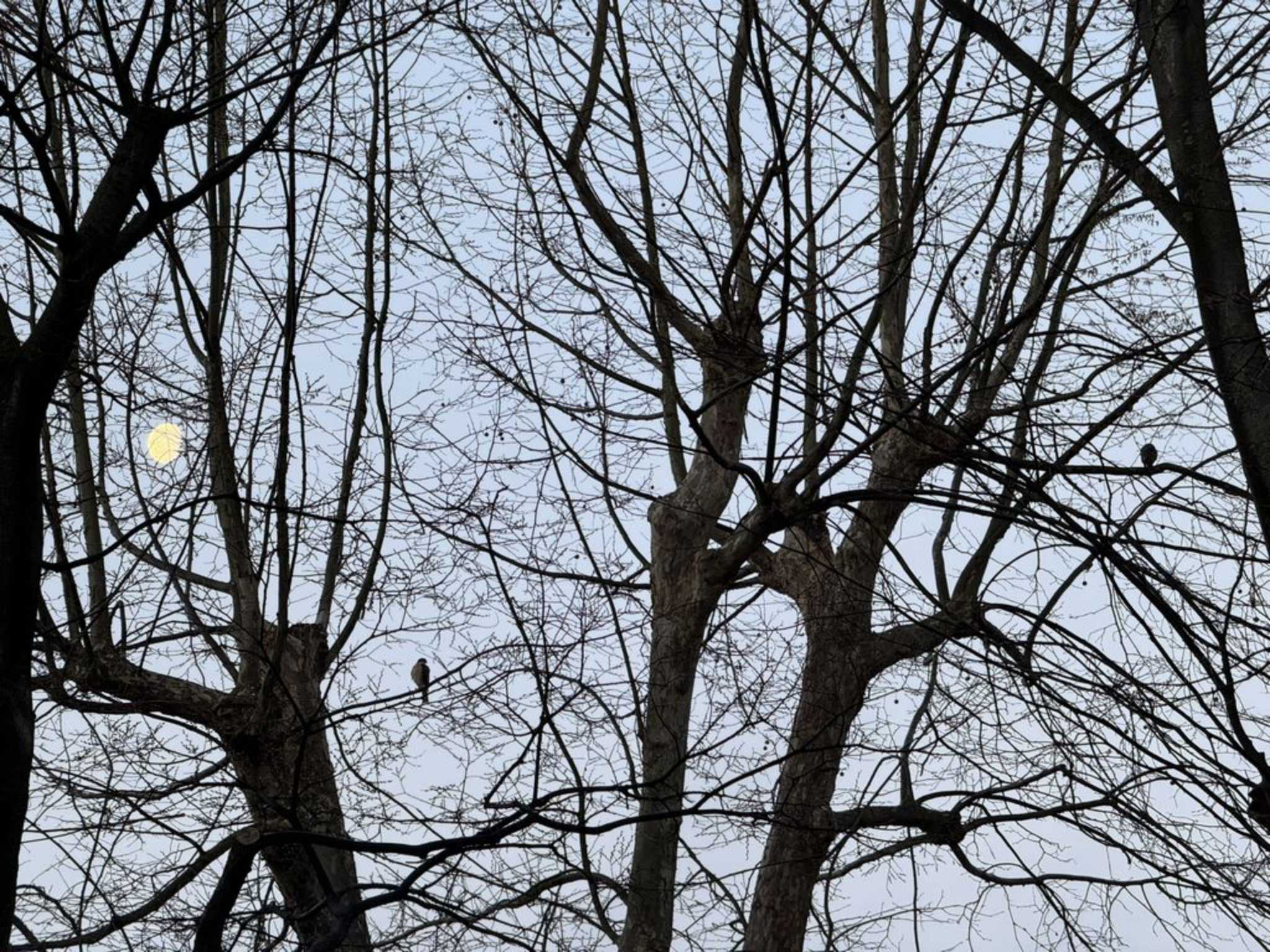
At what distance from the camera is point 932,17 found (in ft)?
17.2

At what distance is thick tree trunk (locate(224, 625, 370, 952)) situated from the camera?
583cm

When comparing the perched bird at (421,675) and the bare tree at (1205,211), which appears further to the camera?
the perched bird at (421,675)

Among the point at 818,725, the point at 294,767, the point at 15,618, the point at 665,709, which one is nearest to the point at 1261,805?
the point at 818,725

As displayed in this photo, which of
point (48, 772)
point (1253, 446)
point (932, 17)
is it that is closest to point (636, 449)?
point (932, 17)

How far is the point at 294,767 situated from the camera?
558 cm

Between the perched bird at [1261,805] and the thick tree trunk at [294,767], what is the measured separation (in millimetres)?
3546

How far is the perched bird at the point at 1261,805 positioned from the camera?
352 centimetres

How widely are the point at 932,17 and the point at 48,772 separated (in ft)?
15.2

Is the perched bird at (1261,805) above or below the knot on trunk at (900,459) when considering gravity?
below

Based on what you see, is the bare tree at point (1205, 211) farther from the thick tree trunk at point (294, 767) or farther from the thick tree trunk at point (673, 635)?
the thick tree trunk at point (294, 767)

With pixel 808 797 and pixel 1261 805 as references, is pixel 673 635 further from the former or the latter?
pixel 1261 805

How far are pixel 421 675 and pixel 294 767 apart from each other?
26.3 inches

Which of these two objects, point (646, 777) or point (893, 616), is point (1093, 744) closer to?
point (893, 616)

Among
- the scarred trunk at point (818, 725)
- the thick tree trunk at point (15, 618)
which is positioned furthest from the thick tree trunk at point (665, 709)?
the thick tree trunk at point (15, 618)
